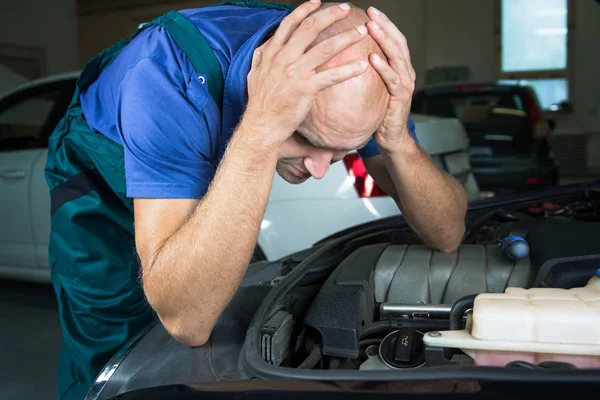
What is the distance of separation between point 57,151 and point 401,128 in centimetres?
102

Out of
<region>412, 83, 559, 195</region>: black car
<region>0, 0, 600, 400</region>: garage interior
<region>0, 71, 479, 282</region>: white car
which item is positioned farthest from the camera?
<region>0, 0, 600, 400</region>: garage interior

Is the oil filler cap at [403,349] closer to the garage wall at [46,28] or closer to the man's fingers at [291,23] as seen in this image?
the man's fingers at [291,23]

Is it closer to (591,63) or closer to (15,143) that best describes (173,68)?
(15,143)

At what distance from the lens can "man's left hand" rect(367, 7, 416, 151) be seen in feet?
4.05

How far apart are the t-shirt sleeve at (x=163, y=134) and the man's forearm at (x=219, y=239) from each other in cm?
10

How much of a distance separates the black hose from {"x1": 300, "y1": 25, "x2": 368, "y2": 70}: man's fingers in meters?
0.60

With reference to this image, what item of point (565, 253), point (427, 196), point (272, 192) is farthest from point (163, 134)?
point (272, 192)

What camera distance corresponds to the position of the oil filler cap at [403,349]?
119 centimetres

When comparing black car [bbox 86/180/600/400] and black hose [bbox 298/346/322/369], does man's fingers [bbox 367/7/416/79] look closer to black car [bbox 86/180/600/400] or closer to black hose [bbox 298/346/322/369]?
black car [bbox 86/180/600/400]

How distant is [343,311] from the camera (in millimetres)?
1298

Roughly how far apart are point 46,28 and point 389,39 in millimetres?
9915

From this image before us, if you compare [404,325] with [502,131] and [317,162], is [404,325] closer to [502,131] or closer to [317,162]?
[317,162]

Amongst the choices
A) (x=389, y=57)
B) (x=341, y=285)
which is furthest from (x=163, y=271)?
(x=389, y=57)

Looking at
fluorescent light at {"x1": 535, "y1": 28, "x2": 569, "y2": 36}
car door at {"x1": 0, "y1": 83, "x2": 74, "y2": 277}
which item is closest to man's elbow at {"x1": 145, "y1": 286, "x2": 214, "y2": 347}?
car door at {"x1": 0, "y1": 83, "x2": 74, "y2": 277}
